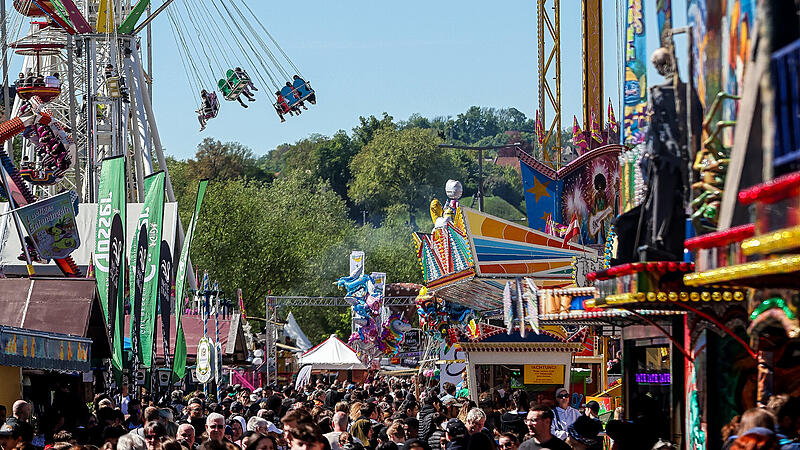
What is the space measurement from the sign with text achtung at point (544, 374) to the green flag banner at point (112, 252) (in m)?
7.64

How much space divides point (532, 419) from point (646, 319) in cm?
311

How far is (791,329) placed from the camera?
699 cm

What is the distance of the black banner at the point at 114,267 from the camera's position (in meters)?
20.5

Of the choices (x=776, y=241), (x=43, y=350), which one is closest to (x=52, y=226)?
(x=43, y=350)

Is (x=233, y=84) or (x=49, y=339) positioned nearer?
(x=49, y=339)

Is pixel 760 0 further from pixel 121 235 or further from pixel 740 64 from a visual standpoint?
pixel 121 235

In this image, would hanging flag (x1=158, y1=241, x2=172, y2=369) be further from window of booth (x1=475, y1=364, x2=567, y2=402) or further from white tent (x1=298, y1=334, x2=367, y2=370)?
white tent (x1=298, y1=334, x2=367, y2=370)

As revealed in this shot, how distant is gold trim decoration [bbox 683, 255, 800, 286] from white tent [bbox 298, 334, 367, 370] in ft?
99.3

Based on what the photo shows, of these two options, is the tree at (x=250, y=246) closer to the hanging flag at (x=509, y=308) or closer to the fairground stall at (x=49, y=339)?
the fairground stall at (x=49, y=339)

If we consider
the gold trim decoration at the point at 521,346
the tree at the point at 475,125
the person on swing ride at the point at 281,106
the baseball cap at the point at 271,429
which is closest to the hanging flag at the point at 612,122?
the gold trim decoration at the point at 521,346

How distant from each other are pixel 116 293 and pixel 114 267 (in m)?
0.44

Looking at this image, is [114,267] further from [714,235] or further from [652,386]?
[714,235]

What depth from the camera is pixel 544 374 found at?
23.8m

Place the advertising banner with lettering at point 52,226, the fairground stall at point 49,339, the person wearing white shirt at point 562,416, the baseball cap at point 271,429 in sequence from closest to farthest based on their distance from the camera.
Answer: the baseball cap at point 271,429 → the person wearing white shirt at point 562,416 → the fairground stall at point 49,339 → the advertising banner with lettering at point 52,226
